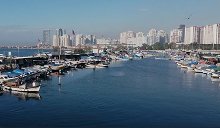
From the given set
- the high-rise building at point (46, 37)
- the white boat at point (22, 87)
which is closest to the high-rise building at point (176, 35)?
the high-rise building at point (46, 37)

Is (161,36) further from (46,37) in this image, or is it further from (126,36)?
(46,37)

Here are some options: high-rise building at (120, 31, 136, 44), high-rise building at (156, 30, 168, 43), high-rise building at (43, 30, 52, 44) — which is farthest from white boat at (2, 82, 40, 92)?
high-rise building at (120, 31, 136, 44)

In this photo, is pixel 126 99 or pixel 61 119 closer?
pixel 61 119

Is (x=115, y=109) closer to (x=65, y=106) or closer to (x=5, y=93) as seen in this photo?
(x=65, y=106)

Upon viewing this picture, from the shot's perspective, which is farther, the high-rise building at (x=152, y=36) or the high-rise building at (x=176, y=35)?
the high-rise building at (x=152, y=36)

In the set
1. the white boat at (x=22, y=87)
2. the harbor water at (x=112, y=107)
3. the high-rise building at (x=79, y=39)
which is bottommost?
the harbor water at (x=112, y=107)

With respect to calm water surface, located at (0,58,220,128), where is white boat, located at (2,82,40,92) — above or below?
above

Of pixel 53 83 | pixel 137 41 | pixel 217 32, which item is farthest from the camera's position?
pixel 137 41

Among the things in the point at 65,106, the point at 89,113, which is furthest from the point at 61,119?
the point at 65,106

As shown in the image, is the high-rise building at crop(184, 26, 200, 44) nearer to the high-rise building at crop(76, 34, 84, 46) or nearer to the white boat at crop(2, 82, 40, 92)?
the high-rise building at crop(76, 34, 84, 46)

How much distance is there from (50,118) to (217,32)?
50.0 meters

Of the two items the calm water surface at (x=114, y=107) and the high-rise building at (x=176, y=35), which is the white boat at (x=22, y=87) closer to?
the calm water surface at (x=114, y=107)

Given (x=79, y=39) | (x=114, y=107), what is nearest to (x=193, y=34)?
(x=79, y=39)

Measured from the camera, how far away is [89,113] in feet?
33.7
